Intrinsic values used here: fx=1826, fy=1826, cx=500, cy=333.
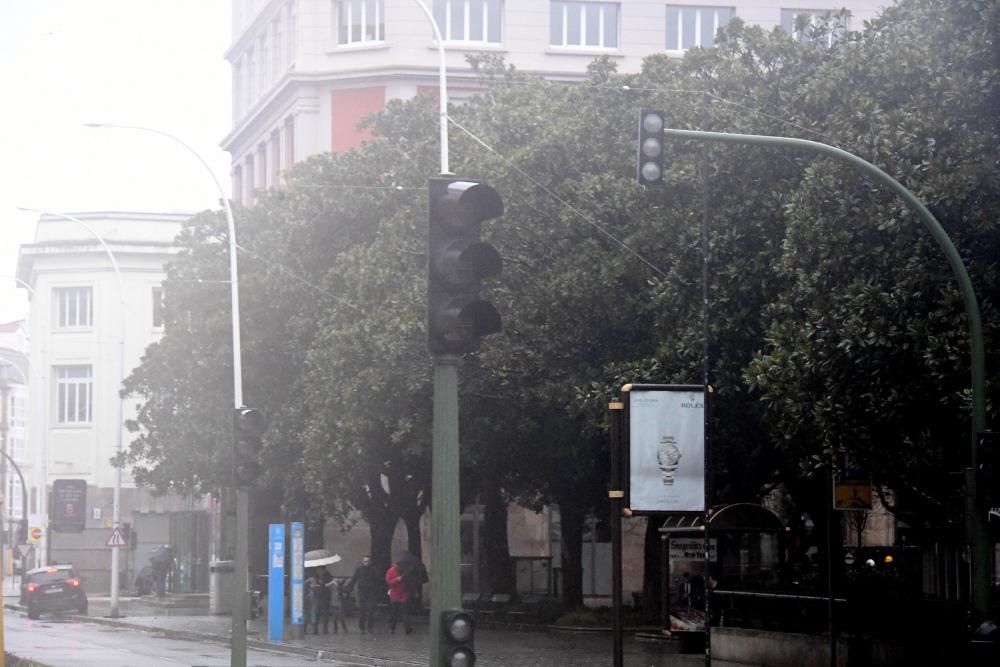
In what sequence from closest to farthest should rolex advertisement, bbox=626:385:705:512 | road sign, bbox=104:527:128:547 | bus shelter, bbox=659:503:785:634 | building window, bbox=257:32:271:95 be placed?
rolex advertisement, bbox=626:385:705:512 < bus shelter, bbox=659:503:785:634 < road sign, bbox=104:527:128:547 < building window, bbox=257:32:271:95

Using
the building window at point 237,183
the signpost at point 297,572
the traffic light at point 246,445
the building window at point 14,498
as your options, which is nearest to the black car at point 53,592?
the signpost at point 297,572

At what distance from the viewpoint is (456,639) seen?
395 inches

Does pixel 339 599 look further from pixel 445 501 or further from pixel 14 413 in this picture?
pixel 14 413

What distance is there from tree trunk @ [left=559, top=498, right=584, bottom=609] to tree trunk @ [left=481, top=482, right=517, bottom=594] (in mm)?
4272

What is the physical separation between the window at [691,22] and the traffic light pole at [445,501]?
6046 centimetres

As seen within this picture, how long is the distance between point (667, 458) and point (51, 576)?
4035 centimetres

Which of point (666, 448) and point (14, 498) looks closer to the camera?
point (666, 448)

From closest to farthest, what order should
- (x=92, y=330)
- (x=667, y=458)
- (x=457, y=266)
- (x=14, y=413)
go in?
1. (x=457, y=266)
2. (x=667, y=458)
3. (x=92, y=330)
4. (x=14, y=413)

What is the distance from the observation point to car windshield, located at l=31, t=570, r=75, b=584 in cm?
5503

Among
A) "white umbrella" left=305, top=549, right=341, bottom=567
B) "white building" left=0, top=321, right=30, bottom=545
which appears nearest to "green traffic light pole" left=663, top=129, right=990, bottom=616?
"white umbrella" left=305, top=549, right=341, bottom=567

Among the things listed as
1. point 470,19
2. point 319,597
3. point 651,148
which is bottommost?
point 319,597

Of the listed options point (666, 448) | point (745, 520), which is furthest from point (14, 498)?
point (666, 448)

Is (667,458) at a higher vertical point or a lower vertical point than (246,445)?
lower

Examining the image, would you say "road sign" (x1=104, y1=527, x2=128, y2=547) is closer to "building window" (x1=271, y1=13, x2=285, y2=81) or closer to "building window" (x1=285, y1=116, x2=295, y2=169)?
"building window" (x1=285, y1=116, x2=295, y2=169)
